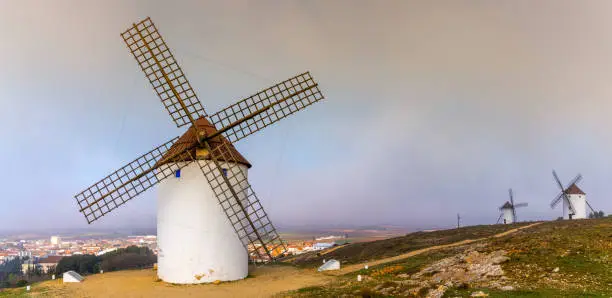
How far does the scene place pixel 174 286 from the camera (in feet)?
60.5

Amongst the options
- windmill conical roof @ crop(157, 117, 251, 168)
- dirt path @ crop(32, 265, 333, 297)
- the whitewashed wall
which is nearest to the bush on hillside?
dirt path @ crop(32, 265, 333, 297)

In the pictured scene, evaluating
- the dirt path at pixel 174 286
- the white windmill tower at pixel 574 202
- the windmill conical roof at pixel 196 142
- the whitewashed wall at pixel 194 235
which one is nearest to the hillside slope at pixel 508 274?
the dirt path at pixel 174 286

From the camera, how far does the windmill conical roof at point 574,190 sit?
49.3 meters

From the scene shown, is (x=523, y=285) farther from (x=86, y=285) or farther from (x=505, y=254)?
(x=86, y=285)

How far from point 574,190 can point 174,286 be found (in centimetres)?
5345

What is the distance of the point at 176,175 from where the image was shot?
770 inches

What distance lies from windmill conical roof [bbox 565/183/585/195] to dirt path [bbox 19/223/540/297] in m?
42.9

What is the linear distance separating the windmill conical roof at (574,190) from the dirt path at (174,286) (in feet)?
141

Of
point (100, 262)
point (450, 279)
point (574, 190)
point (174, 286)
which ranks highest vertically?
point (574, 190)

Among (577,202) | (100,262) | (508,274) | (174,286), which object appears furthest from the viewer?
(100,262)

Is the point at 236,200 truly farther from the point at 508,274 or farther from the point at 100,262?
the point at 100,262

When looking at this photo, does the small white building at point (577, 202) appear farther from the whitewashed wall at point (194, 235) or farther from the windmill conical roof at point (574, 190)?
the whitewashed wall at point (194, 235)

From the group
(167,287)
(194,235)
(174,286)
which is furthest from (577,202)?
(167,287)

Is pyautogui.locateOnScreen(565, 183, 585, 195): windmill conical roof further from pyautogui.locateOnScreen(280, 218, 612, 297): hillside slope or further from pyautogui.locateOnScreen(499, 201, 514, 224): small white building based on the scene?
pyautogui.locateOnScreen(280, 218, 612, 297): hillside slope
